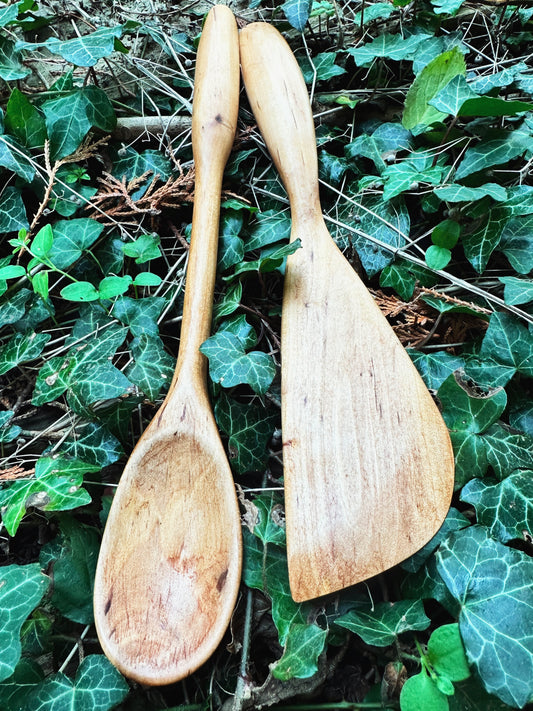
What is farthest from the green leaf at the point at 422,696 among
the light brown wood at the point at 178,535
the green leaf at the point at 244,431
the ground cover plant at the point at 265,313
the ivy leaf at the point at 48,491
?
the ivy leaf at the point at 48,491

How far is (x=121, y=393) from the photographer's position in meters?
0.72

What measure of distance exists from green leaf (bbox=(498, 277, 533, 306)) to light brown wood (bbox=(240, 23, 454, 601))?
0.63 feet

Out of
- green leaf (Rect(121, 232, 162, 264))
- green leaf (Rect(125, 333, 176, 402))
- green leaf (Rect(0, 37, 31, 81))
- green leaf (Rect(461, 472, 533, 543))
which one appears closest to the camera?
green leaf (Rect(461, 472, 533, 543))

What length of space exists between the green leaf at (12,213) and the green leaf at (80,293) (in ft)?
0.69

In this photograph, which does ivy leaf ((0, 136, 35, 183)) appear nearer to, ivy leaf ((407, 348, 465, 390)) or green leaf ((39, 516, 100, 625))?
green leaf ((39, 516, 100, 625))

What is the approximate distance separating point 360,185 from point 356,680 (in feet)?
2.60

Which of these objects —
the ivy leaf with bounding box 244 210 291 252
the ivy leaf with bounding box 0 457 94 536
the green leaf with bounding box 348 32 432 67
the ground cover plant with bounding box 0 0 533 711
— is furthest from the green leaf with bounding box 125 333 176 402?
the green leaf with bounding box 348 32 432 67

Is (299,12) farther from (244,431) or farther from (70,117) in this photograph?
(244,431)

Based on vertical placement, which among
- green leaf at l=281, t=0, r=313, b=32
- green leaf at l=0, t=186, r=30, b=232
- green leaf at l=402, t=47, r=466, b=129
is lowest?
green leaf at l=0, t=186, r=30, b=232

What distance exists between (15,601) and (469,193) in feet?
2.90

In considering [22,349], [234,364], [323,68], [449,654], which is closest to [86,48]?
[323,68]

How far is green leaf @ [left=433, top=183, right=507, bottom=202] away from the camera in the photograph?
2.57 ft

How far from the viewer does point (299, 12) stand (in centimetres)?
105

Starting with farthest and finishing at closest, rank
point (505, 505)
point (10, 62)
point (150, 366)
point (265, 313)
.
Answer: point (10, 62)
point (265, 313)
point (150, 366)
point (505, 505)
